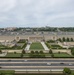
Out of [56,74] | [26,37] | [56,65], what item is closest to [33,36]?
[26,37]

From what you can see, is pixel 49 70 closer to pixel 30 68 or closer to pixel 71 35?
pixel 30 68

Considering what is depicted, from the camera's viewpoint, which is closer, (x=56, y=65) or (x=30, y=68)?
(x=30, y=68)

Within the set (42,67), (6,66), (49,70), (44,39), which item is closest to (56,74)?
(49,70)

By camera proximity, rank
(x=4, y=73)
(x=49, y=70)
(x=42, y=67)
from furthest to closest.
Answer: (x=42, y=67) < (x=49, y=70) < (x=4, y=73)

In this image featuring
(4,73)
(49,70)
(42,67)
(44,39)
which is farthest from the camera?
(44,39)

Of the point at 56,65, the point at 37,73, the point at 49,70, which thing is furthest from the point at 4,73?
the point at 56,65

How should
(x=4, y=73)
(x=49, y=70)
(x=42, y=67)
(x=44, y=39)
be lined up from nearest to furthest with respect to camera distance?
(x=4, y=73) < (x=49, y=70) < (x=42, y=67) < (x=44, y=39)

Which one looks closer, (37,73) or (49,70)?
(37,73)

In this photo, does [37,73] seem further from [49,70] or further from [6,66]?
[6,66]
